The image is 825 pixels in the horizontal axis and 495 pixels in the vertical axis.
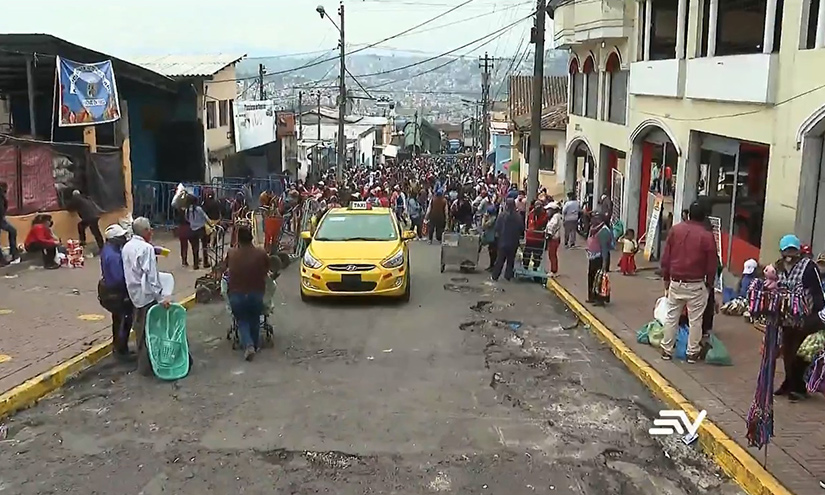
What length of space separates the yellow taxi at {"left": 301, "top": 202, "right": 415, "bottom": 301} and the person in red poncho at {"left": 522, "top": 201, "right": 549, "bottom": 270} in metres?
3.07

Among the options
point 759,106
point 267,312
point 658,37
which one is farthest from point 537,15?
point 267,312

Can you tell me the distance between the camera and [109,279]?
8.71 metres

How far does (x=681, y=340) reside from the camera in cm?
928

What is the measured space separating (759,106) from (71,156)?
13889 millimetres

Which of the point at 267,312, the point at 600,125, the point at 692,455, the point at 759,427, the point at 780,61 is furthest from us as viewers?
the point at 600,125

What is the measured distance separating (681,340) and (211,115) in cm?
2483

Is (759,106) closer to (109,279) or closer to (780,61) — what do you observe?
(780,61)

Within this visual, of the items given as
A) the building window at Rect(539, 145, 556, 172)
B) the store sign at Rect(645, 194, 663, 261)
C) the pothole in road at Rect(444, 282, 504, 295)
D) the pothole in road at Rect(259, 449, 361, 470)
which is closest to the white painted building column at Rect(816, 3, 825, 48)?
the store sign at Rect(645, 194, 663, 261)

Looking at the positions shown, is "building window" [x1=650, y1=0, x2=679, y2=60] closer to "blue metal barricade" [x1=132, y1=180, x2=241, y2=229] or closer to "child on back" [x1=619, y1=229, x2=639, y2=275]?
"child on back" [x1=619, y1=229, x2=639, y2=275]

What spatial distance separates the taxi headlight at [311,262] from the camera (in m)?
12.8

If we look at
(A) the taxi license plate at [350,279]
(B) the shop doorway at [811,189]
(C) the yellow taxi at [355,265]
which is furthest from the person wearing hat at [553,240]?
(B) the shop doorway at [811,189]

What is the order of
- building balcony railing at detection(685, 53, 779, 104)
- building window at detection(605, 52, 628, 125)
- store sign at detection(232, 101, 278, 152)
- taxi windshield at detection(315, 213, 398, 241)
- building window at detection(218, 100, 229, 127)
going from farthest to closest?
store sign at detection(232, 101, 278, 152) < building window at detection(218, 100, 229, 127) < building window at detection(605, 52, 628, 125) < taxi windshield at detection(315, 213, 398, 241) < building balcony railing at detection(685, 53, 779, 104)

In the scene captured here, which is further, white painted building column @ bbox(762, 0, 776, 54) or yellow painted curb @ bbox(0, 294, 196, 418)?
white painted building column @ bbox(762, 0, 776, 54)

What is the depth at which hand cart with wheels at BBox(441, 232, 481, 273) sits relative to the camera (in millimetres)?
16781
